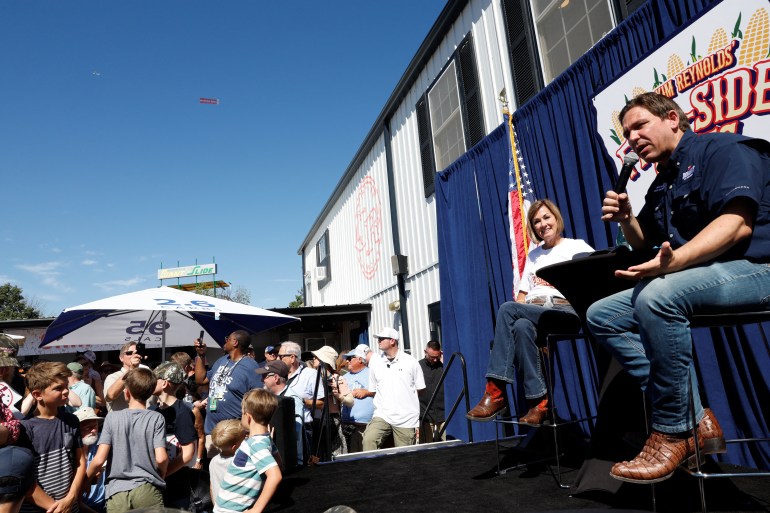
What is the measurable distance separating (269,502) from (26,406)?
2282 mm

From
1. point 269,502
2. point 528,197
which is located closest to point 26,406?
point 269,502

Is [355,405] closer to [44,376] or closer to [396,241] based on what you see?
[44,376]

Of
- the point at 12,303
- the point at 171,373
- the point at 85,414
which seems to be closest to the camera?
the point at 171,373

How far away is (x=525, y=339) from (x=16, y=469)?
9.69ft

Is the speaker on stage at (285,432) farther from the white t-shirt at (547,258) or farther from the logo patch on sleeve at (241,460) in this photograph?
the white t-shirt at (547,258)

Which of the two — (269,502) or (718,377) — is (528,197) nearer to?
(718,377)

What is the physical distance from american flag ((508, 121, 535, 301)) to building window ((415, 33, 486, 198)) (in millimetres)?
1452

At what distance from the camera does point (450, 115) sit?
334 inches

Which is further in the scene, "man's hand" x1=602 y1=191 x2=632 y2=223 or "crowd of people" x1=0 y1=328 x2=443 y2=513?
"crowd of people" x1=0 y1=328 x2=443 y2=513

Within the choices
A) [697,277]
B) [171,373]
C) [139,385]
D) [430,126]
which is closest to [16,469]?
[139,385]

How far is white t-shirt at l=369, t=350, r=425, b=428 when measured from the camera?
19.6ft

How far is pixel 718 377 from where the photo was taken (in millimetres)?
3582

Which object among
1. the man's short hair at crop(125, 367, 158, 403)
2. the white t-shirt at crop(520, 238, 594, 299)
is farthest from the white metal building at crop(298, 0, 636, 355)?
the man's short hair at crop(125, 367, 158, 403)

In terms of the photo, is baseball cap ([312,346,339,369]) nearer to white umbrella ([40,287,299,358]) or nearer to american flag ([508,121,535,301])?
white umbrella ([40,287,299,358])
